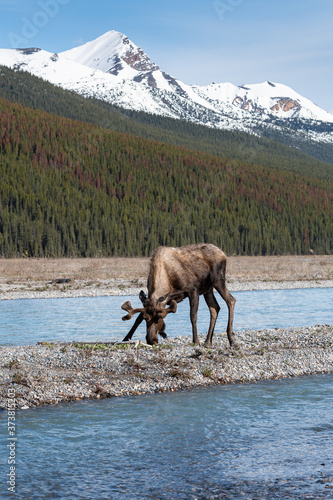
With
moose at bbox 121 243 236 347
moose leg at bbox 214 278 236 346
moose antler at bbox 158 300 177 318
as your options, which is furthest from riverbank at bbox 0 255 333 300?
moose antler at bbox 158 300 177 318

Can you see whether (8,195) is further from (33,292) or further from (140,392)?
(140,392)

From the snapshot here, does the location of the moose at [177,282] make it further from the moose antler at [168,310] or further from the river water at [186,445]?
the river water at [186,445]

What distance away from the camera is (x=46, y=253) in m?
99.9

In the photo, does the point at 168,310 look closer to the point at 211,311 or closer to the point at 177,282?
the point at 177,282

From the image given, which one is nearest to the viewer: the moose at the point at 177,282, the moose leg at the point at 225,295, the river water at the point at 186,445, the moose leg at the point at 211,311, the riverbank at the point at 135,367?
the river water at the point at 186,445

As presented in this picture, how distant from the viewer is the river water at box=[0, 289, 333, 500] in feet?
28.6

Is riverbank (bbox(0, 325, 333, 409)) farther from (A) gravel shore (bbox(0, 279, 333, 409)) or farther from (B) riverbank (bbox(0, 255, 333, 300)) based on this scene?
(B) riverbank (bbox(0, 255, 333, 300))

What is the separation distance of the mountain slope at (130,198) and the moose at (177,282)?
3147 inches

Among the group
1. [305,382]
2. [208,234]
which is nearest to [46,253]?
[208,234]

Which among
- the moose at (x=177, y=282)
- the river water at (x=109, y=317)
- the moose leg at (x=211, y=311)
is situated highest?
the moose at (x=177, y=282)

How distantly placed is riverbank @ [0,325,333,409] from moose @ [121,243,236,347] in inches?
30.5

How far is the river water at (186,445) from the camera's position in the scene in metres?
8.71

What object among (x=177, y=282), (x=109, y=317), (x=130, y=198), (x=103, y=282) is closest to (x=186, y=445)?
(x=177, y=282)

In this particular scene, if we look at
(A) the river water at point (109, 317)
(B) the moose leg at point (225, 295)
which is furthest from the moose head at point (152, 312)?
(A) the river water at point (109, 317)
